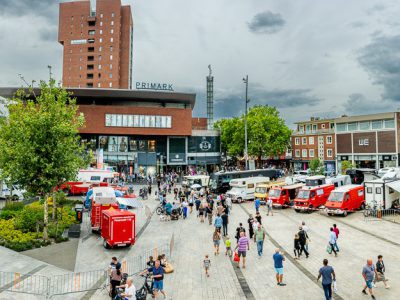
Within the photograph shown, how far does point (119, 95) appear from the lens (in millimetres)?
64625

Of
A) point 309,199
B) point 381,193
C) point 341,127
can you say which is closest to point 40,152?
point 309,199

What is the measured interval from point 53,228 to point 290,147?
213ft

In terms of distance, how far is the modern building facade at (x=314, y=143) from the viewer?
69.2m

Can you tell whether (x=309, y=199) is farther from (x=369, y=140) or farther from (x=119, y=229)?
(x=369, y=140)

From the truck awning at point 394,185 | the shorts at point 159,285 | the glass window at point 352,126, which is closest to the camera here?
the shorts at point 159,285

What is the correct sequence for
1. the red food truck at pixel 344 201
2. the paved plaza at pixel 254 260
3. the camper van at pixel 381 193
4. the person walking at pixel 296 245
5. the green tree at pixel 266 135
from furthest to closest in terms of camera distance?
1. the green tree at pixel 266 135
2. the red food truck at pixel 344 201
3. the camper van at pixel 381 193
4. the person walking at pixel 296 245
5. the paved plaza at pixel 254 260

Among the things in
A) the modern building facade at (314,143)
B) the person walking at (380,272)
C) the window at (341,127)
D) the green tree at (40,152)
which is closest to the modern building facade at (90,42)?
the modern building facade at (314,143)

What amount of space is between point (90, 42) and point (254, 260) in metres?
91.0

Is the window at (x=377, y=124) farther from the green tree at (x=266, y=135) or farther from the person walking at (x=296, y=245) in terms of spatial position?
the person walking at (x=296, y=245)

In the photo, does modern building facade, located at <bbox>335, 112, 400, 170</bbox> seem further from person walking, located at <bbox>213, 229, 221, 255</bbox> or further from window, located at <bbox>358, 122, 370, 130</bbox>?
person walking, located at <bbox>213, 229, 221, 255</bbox>

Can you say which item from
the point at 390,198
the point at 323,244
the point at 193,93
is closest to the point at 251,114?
the point at 193,93

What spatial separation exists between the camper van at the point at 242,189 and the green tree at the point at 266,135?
3050 cm

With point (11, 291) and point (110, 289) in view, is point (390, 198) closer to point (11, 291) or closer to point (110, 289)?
point (110, 289)

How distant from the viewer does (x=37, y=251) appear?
1769 centimetres
